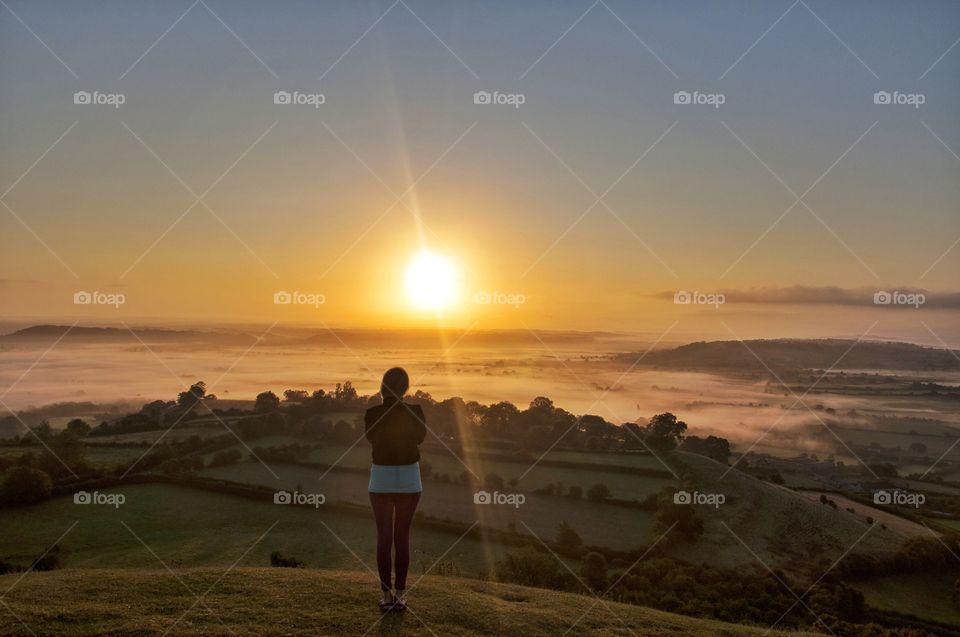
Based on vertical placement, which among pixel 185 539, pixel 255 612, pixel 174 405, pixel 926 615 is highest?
pixel 174 405

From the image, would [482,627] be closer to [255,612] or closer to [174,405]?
[255,612]

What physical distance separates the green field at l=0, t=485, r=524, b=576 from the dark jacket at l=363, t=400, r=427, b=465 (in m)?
17.3

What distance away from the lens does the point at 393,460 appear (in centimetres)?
1070

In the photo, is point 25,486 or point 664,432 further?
point 664,432

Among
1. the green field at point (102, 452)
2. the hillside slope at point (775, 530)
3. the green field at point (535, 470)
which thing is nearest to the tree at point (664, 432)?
the hillside slope at point (775, 530)

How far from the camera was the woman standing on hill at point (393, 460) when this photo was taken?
35.1ft

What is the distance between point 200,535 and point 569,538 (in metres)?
17.4

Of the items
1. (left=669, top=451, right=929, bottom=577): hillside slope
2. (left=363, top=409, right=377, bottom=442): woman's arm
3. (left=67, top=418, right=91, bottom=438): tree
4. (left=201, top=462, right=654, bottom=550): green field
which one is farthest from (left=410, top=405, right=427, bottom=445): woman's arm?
(left=67, top=418, right=91, bottom=438): tree

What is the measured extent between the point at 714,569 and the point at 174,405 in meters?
36.4

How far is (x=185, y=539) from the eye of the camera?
3039 centimetres

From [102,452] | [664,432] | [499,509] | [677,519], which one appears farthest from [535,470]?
[102,452]

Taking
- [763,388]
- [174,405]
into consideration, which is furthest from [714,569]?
[174,405]

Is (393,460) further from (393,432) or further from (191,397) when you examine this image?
(191,397)

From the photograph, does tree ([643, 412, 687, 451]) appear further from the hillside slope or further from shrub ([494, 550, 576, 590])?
shrub ([494, 550, 576, 590])
